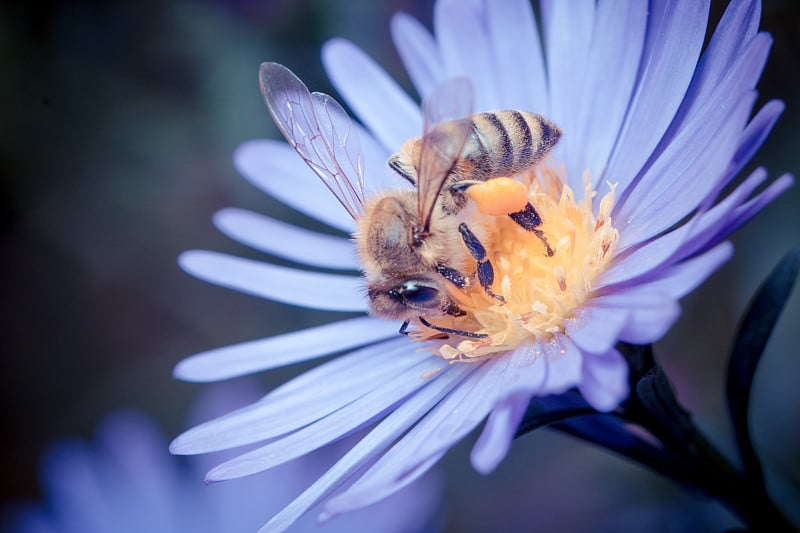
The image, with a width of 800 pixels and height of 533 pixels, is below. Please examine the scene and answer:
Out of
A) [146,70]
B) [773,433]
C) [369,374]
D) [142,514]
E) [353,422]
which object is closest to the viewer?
[353,422]

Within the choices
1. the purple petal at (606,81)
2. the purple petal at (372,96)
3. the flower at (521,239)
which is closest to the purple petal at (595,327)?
the flower at (521,239)

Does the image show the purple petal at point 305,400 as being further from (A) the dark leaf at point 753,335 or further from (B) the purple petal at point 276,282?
(A) the dark leaf at point 753,335

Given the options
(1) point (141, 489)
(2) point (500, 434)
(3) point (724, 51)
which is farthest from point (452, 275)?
(1) point (141, 489)

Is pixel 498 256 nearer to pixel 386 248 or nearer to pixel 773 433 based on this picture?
pixel 386 248

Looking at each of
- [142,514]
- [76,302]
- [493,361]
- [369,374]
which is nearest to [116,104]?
[76,302]

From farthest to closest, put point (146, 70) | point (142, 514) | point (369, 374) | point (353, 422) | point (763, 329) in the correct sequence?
point (146, 70) < point (142, 514) < point (369, 374) < point (353, 422) < point (763, 329)

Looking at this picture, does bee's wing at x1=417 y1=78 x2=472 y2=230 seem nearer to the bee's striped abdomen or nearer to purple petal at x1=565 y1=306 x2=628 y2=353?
the bee's striped abdomen

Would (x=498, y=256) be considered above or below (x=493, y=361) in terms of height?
above
